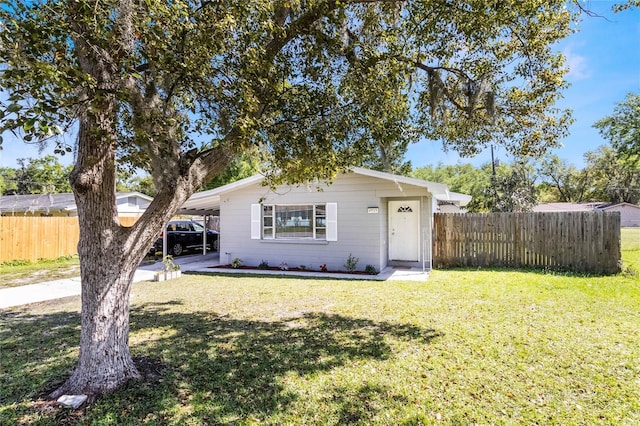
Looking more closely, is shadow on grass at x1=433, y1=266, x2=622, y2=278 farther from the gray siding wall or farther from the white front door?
the gray siding wall

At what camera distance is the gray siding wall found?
33.0ft

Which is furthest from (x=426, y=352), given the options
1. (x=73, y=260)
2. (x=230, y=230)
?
(x=73, y=260)

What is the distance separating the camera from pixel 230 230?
11922 millimetres

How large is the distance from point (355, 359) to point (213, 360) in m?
1.64

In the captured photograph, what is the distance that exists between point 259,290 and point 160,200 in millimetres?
4790

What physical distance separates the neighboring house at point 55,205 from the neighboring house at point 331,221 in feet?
30.0

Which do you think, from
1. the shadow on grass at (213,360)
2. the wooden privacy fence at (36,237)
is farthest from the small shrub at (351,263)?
the wooden privacy fence at (36,237)

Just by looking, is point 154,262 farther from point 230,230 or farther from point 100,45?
point 100,45

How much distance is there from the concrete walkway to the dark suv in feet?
7.07

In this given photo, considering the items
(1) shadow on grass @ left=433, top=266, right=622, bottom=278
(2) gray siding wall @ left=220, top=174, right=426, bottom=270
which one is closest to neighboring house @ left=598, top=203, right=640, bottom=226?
(1) shadow on grass @ left=433, top=266, right=622, bottom=278

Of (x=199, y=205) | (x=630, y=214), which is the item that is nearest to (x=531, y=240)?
(x=199, y=205)

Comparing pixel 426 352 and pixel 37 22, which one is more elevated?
pixel 37 22

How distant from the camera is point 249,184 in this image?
1126 centimetres

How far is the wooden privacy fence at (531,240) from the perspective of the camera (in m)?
9.08
